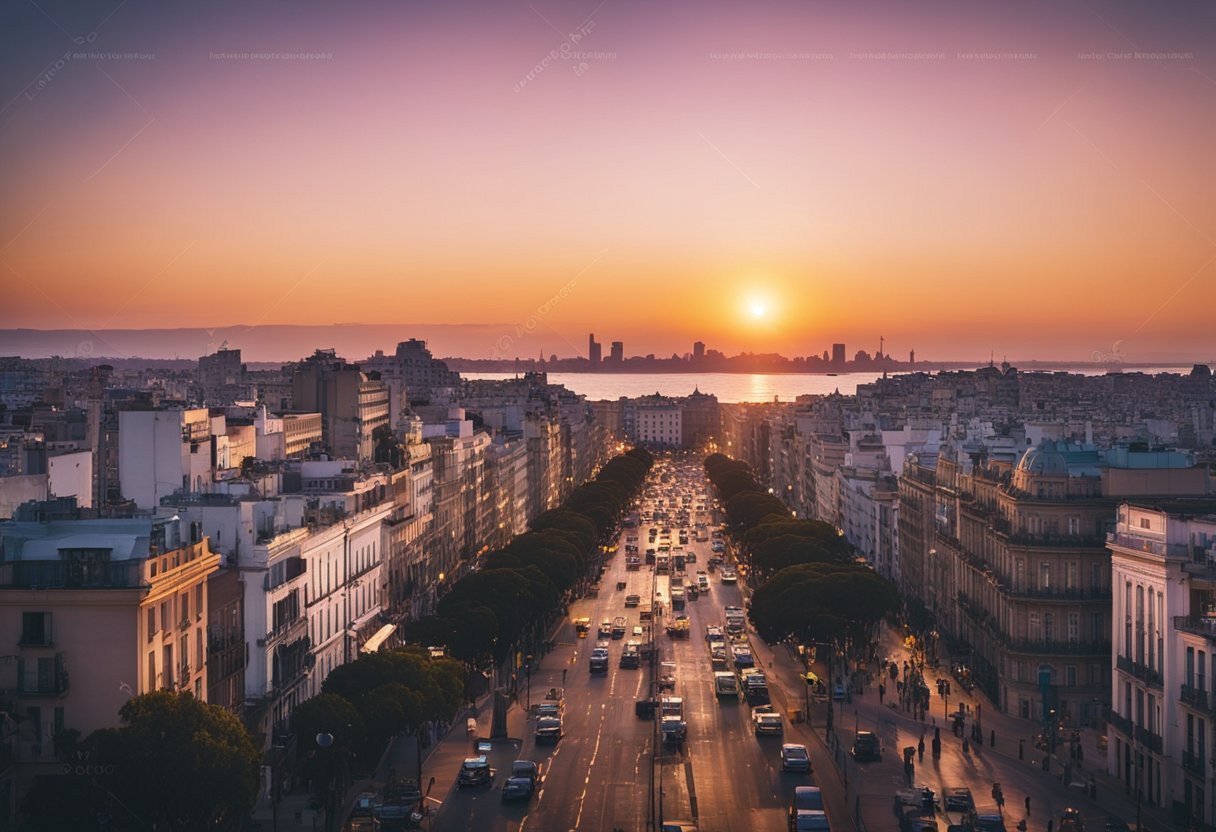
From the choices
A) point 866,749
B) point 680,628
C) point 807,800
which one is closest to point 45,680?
point 807,800

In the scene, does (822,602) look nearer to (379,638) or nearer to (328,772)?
(379,638)

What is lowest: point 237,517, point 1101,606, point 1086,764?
point 1086,764

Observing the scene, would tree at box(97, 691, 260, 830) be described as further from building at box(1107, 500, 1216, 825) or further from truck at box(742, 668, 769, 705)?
truck at box(742, 668, 769, 705)

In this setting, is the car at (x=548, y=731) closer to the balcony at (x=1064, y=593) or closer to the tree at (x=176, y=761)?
the balcony at (x=1064, y=593)

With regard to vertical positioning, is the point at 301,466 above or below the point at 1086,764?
above

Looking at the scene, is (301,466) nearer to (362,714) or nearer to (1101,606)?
(362,714)

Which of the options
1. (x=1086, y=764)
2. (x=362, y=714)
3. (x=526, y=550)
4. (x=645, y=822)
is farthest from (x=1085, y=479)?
(x=526, y=550)
